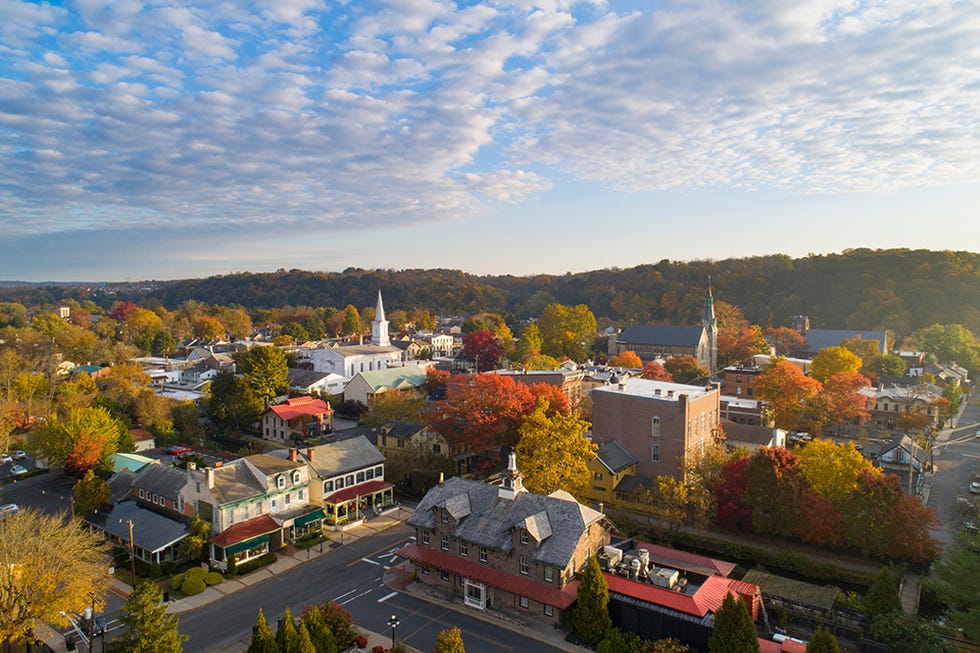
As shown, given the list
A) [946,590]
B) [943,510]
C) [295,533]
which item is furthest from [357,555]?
[943,510]

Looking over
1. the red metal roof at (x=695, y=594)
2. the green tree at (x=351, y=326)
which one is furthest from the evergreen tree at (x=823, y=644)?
the green tree at (x=351, y=326)

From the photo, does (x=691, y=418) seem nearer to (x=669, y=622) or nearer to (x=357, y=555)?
(x=669, y=622)

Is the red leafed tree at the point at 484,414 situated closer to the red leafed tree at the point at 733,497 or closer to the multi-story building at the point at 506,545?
the multi-story building at the point at 506,545

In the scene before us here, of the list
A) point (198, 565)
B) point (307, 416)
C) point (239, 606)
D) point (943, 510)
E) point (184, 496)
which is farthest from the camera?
point (307, 416)

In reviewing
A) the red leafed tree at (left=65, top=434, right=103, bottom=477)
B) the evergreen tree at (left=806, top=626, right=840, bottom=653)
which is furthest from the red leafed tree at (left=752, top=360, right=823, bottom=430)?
the red leafed tree at (left=65, top=434, right=103, bottom=477)

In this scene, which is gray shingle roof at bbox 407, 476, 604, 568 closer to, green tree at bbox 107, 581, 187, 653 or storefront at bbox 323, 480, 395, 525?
storefront at bbox 323, 480, 395, 525

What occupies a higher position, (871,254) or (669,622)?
(871,254)

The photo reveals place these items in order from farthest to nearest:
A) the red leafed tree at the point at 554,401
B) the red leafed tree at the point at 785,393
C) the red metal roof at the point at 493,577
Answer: the red leafed tree at the point at 785,393, the red leafed tree at the point at 554,401, the red metal roof at the point at 493,577
